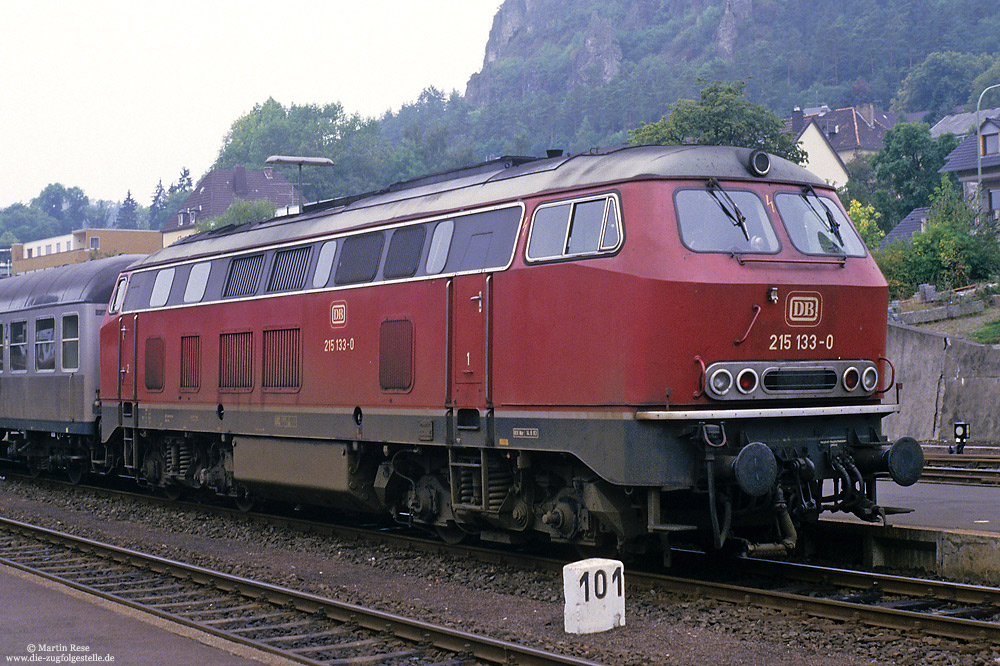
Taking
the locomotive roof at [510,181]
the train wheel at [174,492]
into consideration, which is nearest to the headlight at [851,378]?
the locomotive roof at [510,181]

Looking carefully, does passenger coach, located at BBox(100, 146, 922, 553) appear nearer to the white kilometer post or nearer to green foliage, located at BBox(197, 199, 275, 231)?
the white kilometer post

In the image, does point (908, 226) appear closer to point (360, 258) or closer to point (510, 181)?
point (360, 258)

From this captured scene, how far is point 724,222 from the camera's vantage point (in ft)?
33.7

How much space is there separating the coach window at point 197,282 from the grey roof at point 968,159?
2111 inches

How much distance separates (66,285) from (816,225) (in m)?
15.7

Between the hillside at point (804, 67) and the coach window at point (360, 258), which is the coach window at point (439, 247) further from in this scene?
the hillside at point (804, 67)

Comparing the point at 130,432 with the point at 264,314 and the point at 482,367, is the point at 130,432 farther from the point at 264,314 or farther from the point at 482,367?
the point at 482,367

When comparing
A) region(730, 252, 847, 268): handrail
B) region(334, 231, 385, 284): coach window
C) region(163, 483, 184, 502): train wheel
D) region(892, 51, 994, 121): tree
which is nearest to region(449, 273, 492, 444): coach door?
region(334, 231, 385, 284): coach window

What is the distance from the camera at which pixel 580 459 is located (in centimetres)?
1009

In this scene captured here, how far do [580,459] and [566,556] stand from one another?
6.81 ft

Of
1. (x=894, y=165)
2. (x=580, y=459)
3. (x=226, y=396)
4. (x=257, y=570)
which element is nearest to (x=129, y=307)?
(x=226, y=396)

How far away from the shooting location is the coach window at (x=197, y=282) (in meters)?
16.6

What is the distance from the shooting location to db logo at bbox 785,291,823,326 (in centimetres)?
1015

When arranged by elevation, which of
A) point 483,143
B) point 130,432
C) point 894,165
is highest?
point 483,143
